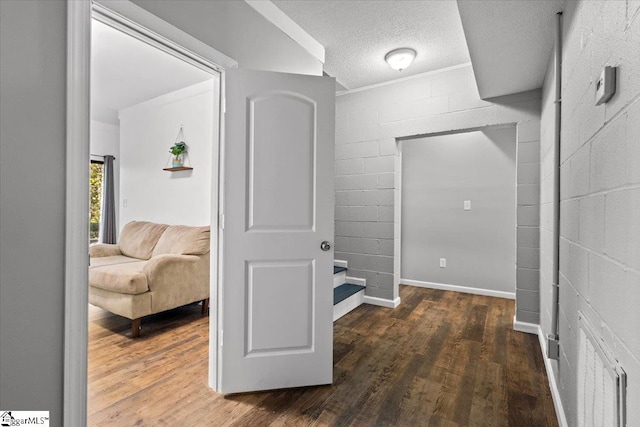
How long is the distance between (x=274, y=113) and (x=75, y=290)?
1328 millimetres

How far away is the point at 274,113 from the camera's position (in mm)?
1871

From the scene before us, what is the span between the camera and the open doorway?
2.21m

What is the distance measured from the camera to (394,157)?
341 centimetres

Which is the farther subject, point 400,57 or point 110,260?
point 110,260

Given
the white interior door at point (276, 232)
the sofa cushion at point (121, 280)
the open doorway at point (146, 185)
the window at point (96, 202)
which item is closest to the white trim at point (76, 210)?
the open doorway at point (146, 185)

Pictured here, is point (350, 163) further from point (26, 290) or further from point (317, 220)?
point (26, 290)

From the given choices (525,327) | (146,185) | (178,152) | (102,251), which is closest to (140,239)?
(102,251)

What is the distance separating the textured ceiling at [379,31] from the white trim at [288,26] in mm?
40

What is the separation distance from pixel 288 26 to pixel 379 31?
740 mm

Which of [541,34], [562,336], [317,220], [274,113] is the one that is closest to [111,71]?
[274,113]

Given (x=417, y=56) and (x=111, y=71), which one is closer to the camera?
(x=417, y=56)

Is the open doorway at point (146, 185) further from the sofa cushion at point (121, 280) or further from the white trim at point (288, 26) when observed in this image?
the white trim at point (288, 26)

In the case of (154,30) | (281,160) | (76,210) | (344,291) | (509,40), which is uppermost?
(509,40)

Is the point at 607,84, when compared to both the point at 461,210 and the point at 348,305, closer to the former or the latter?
the point at 348,305
